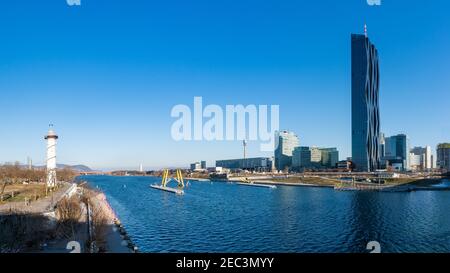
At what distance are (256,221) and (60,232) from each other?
8.47 metres

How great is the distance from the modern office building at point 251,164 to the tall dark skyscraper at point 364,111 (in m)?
18.4

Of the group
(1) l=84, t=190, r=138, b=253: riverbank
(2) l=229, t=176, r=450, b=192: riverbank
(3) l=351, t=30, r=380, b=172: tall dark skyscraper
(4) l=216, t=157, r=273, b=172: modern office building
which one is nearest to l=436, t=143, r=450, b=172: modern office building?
(2) l=229, t=176, r=450, b=192: riverbank

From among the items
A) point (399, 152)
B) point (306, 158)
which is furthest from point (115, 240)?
point (399, 152)

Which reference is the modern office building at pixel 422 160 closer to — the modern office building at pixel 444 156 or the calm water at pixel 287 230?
the modern office building at pixel 444 156

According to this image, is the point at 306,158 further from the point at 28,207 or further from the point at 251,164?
the point at 28,207

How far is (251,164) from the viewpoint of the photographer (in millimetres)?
74938

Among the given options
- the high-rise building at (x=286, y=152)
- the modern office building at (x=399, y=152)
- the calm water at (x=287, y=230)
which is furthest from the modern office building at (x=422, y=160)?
the calm water at (x=287, y=230)

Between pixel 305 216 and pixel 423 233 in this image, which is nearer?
pixel 423 233

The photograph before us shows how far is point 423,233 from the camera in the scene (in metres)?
12.6

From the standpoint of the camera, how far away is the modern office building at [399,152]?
69312mm

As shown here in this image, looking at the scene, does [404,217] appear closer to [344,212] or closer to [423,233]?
[344,212]

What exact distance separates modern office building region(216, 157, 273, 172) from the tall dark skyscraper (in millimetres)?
18387

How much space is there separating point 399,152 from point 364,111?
76.2 feet
